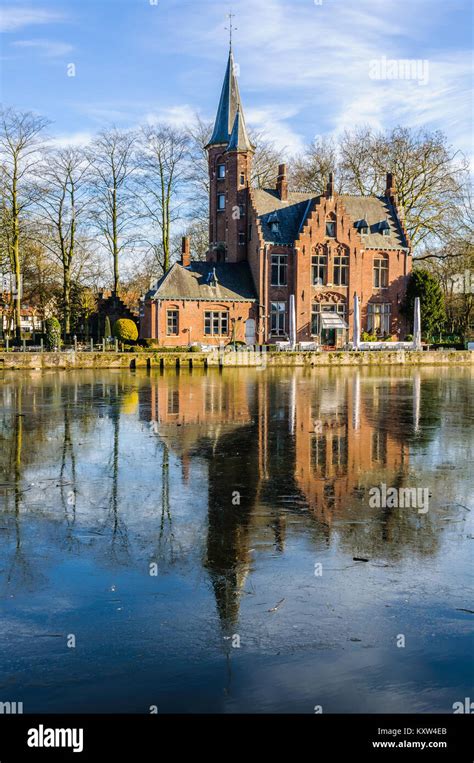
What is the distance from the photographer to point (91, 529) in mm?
8141

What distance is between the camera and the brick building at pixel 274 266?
4897cm

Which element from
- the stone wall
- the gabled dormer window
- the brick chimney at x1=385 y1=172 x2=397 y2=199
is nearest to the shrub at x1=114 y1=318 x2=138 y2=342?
the stone wall

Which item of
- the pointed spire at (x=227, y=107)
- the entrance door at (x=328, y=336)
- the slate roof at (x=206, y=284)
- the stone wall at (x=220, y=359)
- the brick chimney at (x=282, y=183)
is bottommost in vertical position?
the stone wall at (x=220, y=359)

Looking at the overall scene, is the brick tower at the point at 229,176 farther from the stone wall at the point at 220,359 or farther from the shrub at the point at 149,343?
the stone wall at the point at 220,359

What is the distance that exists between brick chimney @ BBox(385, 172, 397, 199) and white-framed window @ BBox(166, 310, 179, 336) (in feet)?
64.4

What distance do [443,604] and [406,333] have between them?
49.1 metres

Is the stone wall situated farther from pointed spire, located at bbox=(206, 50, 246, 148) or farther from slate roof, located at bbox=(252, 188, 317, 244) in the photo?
pointed spire, located at bbox=(206, 50, 246, 148)

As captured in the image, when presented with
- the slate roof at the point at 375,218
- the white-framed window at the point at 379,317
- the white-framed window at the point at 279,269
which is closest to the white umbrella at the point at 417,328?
the white-framed window at the point at 379,317

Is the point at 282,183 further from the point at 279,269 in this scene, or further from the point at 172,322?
the point at 172,322

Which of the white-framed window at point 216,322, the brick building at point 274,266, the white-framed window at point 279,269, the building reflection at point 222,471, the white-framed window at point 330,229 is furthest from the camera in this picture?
the white-framed window at point 330,229

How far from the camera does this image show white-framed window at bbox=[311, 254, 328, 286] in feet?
168

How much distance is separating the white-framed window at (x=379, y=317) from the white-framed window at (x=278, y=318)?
668 centimetres

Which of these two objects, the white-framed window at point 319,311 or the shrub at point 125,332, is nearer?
the shrub at point 125,332
